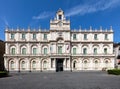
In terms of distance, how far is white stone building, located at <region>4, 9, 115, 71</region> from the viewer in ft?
204

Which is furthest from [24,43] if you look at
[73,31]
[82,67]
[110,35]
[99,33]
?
[110,35]

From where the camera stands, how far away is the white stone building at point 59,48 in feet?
204

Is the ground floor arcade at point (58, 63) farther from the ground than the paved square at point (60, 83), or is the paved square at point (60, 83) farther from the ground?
the paved square at point (60, 83)

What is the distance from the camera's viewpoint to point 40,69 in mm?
62375

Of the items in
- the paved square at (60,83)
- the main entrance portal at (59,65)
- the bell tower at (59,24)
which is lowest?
the main entrance portal at (59,65)

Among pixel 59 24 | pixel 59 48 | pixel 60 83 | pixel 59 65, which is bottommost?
pixel 59 65

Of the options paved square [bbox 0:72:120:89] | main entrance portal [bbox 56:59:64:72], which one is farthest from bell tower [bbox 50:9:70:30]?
paved square [bbox 0:72:120:89]

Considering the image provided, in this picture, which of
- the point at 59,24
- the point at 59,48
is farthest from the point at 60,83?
the point at 59,24

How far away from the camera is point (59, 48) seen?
6256cm

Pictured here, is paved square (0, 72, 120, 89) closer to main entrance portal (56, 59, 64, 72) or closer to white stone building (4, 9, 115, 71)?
white stone building (4, 9, 115, 71)

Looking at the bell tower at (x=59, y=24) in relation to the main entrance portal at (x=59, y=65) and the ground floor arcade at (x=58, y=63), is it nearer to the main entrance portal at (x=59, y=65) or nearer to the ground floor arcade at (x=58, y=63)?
the ground floor arcade at (x=58, y=63)

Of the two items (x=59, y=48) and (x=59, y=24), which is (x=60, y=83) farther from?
(x=59, y=24)

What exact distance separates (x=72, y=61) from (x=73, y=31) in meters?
12.3

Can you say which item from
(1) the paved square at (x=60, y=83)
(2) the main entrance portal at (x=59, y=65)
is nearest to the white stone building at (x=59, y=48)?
(2) the main entrance portal at (x=59, y=65)
